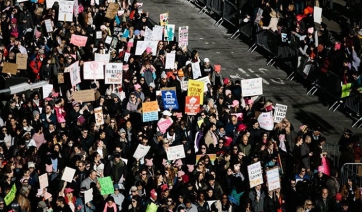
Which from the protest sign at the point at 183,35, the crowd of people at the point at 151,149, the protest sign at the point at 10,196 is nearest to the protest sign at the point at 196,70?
the crowd of people at the point at 151,149

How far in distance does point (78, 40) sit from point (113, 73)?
358cm

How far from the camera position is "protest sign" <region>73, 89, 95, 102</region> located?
29.5m

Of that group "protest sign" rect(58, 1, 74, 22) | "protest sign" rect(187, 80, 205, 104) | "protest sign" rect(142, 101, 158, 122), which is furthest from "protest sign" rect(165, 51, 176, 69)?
"protest sign" rect(58, 1, 74, 22)

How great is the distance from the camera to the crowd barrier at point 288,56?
3309cm

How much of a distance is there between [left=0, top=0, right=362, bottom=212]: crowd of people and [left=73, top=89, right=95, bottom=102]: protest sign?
9.4 inches

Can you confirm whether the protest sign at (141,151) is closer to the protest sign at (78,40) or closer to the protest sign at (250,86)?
the protest sign at (250,86)

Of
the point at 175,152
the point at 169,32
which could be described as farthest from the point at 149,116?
the point at 169,32

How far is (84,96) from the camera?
1167 inches

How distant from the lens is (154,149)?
26750 mm

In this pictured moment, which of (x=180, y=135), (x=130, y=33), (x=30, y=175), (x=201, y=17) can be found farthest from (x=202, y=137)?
(x=201, y=17)

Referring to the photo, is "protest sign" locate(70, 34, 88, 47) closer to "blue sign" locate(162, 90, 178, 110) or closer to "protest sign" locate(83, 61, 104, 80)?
"protest sign" locate(83, 61, 104, 80)

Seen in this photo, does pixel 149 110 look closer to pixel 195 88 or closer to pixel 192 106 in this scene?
pixel 192 106

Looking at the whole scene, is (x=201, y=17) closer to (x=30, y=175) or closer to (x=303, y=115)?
(x=303, y=115)

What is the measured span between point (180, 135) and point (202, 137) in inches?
21.8
